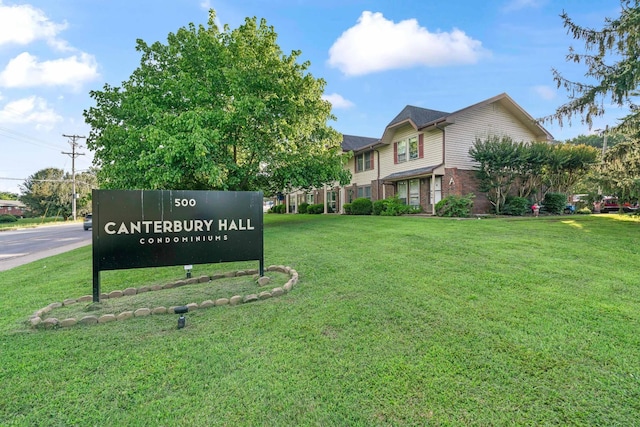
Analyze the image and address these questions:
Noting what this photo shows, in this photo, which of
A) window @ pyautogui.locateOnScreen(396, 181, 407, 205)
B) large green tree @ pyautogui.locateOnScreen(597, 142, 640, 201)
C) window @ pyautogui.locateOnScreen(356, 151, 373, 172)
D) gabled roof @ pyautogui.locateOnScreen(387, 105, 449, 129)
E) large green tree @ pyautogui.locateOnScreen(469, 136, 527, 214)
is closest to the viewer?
large green tree @ pyautogui.locateOnScreen(597, 142, 640, 201)

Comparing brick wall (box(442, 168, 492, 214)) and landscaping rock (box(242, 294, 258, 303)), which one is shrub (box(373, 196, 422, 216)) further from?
landscaping rock (box(242, 294, 258, 303))

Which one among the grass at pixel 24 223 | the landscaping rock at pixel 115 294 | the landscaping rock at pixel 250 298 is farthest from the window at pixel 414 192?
the grass at pixel 24 223

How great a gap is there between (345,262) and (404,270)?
51.8 inches

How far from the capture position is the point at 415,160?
1922 centimetres

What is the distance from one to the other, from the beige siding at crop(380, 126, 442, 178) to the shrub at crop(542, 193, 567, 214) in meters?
7.26

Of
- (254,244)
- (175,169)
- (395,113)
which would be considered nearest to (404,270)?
(254,244)

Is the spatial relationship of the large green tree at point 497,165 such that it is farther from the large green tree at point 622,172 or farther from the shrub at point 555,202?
the large green tree at point 622,172

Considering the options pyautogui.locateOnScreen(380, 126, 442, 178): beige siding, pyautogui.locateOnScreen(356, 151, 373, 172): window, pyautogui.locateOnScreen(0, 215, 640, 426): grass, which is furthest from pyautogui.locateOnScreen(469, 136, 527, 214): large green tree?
pyautogui.locateOnScreen(0, 215, 640, 426): grass

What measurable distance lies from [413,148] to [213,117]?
12.5 meters

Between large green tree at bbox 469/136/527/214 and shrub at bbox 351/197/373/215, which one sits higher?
large green tree at bbox 469/136/527/214

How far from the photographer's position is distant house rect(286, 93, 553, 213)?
56.2ft

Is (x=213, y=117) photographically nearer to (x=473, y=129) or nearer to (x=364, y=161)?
(x=473, y=129)

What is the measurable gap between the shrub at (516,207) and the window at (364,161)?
9.73 metres

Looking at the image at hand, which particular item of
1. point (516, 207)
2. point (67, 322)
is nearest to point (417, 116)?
point (516, 207)
